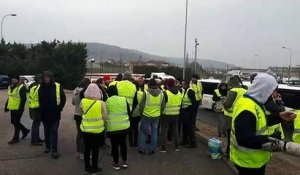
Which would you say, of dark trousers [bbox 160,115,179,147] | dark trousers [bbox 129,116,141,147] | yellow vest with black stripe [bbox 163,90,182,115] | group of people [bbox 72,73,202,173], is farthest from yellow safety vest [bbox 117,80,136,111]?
dark trousers [bbox 160,115,179,147]

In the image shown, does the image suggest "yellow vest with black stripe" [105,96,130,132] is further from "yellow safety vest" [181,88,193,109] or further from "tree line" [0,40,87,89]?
"tree line" [0,40,87,89]

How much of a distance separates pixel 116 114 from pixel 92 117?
0.58 metres

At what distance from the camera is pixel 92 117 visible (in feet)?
24.8

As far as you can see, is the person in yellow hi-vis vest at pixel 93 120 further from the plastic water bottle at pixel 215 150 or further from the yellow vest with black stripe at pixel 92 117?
the plastic water bottle at pixel 215 150

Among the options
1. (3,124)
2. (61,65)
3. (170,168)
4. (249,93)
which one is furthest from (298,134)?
(61,65)

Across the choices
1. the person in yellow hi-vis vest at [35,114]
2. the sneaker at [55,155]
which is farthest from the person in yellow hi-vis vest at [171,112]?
the person in yellow hi-vis vest at [35,114]

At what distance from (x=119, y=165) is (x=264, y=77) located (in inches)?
188

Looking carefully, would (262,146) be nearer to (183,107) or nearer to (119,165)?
(119,165)

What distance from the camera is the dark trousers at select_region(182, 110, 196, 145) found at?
10555mm

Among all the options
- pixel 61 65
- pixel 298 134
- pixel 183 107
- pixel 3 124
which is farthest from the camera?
pixel 61 65

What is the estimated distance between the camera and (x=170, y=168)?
840 centimetres

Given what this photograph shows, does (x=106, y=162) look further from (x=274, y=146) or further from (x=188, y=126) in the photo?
(x=274, y=146)

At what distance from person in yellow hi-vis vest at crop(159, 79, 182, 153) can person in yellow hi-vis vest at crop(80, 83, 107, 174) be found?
2.63 metres

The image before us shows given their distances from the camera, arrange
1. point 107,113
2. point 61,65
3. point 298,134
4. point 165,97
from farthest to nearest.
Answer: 1. point 61,65
2. point 165,97
3. point 107,113
4. point 298,134
